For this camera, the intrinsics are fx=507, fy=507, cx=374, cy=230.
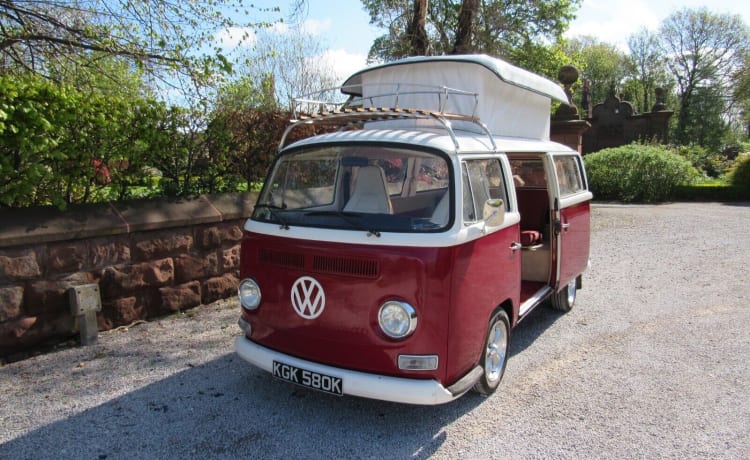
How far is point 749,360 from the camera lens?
488 cm

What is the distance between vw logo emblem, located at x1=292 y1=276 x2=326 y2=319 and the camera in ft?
11.4

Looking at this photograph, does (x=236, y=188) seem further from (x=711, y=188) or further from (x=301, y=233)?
(x=711, y=188)

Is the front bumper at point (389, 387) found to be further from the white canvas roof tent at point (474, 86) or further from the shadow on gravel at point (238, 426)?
the white canvas roof tent at point (474, 86)

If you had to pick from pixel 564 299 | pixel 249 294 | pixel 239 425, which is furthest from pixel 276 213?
pixel 564 299

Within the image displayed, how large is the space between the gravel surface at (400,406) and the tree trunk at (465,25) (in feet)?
27.6

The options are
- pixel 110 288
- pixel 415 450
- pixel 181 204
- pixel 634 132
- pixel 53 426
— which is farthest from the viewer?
pixel 634 132

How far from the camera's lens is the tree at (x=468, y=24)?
12.6 metres

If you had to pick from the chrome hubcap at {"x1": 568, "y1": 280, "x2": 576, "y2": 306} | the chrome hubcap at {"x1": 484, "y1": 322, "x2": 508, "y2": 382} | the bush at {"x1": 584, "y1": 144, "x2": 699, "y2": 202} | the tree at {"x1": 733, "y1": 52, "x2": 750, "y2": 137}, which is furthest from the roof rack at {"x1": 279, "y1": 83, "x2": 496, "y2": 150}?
the tree at {"x1": 733, "y1": 52, "x2": 750, "y2": 137}

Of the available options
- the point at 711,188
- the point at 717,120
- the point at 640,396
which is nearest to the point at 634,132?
the point at 711,188

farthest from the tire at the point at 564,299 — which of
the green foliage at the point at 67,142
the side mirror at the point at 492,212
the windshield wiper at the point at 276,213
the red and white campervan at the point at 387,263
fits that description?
the green foliage at the point at 67,142

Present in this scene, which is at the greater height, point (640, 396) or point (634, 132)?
point (634, 132)

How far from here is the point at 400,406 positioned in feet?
12.8

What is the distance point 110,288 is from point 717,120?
165ft

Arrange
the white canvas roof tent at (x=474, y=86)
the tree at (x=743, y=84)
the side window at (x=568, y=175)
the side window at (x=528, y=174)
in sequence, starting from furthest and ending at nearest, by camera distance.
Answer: the tree at (x=743, y=84)
the side window at (x=528, y=174)
the side window at (x=568, y=175)
the white canvas roof tent at (x=474, y=86)
